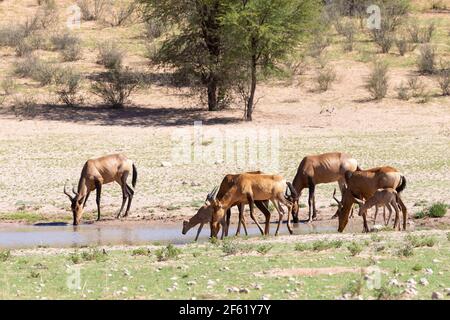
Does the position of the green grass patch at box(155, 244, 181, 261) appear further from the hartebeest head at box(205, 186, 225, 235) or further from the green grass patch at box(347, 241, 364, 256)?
the hartebeest head at box(205, 186, 225, 235)

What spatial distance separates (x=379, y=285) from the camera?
412 inches

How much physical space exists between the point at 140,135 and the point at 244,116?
522 centimetres

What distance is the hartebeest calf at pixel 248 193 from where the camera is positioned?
16.7 m

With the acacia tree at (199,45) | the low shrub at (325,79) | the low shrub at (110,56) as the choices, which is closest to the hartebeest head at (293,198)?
the acacia tree at (199,45)

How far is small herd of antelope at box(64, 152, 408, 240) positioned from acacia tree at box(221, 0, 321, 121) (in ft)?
40.8

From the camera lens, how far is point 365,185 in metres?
17.9

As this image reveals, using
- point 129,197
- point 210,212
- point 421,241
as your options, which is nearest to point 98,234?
point 129,197

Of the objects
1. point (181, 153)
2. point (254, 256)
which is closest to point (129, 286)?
point (254, 256)

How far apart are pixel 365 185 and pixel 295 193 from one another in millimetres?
1289

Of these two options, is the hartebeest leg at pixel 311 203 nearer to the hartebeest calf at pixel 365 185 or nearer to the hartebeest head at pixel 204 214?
the hartebeest calf at pixel 365 185

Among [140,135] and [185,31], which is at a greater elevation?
[185,31]

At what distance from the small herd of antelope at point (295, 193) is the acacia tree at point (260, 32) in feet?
40.8

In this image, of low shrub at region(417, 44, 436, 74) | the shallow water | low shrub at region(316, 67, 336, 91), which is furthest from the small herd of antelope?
low shrub at region(417, 44, 436, 74)
